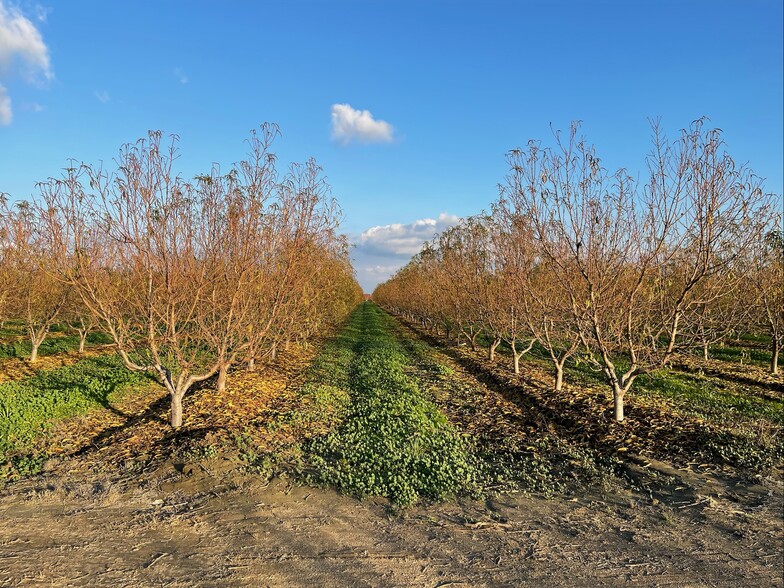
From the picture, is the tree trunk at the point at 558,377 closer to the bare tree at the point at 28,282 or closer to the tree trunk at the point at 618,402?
the tree trunk at the point at 618,402

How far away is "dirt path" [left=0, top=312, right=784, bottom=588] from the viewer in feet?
11.1

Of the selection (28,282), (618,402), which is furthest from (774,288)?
(28,282)

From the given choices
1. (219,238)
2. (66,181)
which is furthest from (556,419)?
(66,181)

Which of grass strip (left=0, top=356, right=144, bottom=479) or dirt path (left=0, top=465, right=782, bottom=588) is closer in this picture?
dirt path (left=0, top=465, right=782, bottom=588)

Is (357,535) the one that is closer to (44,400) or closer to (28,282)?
(44,400)

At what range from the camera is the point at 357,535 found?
400cm

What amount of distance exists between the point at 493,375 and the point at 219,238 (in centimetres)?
868

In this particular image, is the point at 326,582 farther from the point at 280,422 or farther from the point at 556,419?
the point at 556,419

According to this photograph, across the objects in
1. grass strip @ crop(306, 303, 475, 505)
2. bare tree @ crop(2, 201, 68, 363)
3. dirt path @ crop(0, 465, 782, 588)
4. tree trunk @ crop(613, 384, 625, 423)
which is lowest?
dirt path @ crop(0, 465, 782, 588)

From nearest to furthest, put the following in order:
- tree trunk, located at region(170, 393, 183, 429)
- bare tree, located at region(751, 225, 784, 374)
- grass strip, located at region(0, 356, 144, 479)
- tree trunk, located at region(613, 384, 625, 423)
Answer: grass strip, located at region(0, 356, 144, 479)
tree trunk, located at region(170, 393, 183, 429)
tree trunk, located at region(613, 384, 625, 423)
bare tree, located at region(751, 225, 784, 374)

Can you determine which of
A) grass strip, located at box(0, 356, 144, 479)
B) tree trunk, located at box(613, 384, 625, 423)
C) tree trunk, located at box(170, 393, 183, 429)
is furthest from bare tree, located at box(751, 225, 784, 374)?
grass strip, located at box(0, 356, 144, 479)

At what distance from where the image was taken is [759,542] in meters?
3.88

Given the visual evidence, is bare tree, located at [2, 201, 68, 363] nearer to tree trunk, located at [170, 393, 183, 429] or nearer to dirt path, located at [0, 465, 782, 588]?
tree trunk, located at [170, 393, 183, 429]

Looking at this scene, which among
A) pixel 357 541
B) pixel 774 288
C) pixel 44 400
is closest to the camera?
pixel 357 541
